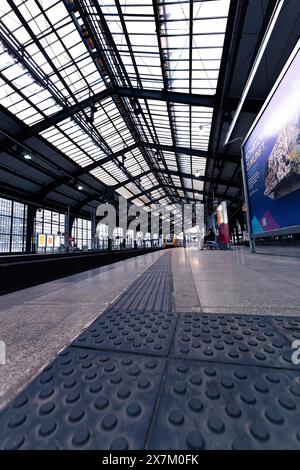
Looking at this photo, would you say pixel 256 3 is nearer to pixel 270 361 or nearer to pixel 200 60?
pixel 200 60

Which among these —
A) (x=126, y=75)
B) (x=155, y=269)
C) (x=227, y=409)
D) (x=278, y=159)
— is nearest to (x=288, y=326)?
(x=227, y=409)

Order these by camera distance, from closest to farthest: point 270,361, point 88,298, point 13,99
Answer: point 270,361 → point 88,298 → point 13,99

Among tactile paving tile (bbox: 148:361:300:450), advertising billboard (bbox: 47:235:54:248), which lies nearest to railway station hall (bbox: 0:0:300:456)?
tactile paving tile (bbox: 148:361:300:450)

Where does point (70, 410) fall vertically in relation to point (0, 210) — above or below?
below

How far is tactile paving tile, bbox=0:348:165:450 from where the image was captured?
47 centimetres

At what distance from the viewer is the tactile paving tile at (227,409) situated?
0.46 meters

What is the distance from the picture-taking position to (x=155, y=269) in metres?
3.58

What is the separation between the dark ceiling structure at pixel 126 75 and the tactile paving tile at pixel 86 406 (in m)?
7.88

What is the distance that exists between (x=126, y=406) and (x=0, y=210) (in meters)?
20.6

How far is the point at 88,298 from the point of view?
1698 millimetres

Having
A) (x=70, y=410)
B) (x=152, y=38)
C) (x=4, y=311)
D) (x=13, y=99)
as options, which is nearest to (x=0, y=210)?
(x=13, y=99)

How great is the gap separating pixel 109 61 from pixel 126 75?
98 cm

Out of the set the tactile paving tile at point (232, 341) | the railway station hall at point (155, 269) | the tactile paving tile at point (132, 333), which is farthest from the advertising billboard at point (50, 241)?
the tactile paving tile at point (232, 341)

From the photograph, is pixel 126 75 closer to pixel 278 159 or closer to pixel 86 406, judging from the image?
pixel 278 159
